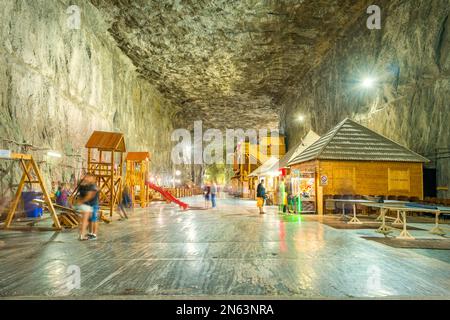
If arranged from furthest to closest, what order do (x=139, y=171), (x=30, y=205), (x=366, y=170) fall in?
1. (x=139, y=171)
2. (x=366, y=170)
3. (x=30, y=205)

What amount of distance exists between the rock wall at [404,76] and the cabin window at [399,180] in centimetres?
129

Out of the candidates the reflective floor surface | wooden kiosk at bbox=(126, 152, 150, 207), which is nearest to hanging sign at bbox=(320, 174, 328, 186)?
the reflective floor surface

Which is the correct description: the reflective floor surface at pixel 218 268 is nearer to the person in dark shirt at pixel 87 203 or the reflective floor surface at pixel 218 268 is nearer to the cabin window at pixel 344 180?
the person in dark shirt at pixel 87 203

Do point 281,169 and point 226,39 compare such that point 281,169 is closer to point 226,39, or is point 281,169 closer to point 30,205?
point 226,39

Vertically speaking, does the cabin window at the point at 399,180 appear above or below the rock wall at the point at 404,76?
below

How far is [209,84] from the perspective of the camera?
1183 inches

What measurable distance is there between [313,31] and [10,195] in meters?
20.3

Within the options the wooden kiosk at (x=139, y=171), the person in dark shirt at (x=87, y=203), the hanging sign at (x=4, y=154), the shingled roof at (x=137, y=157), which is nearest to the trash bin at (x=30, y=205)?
the hanging sign at (x=4, y=154)

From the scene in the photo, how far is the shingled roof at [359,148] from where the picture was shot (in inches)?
535

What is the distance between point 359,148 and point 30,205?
50.3 feet

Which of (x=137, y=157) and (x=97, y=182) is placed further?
(x=137, y=157)

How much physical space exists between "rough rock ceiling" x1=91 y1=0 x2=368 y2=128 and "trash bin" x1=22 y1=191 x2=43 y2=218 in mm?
12459

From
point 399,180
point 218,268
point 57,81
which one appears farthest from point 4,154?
point 399,180

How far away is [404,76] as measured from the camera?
45.7 ft
